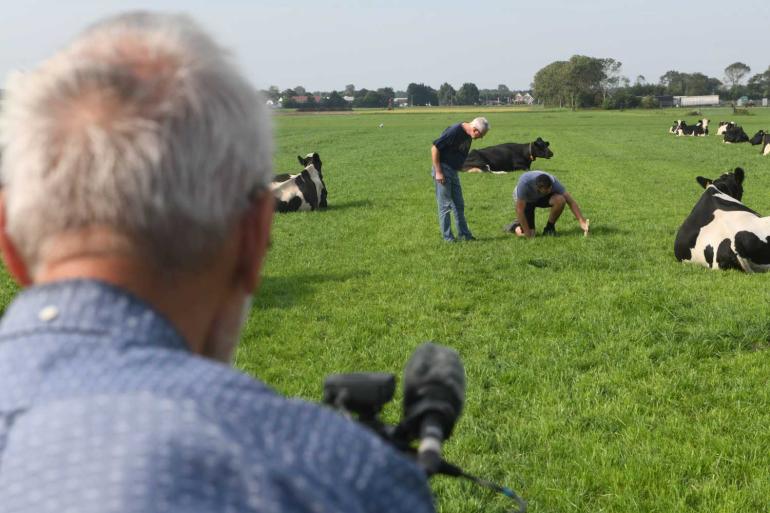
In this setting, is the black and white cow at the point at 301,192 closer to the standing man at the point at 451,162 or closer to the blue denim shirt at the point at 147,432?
the standing man at the point at 451,162

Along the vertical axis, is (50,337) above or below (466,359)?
above

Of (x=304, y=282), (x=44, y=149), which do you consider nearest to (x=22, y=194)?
(x=44, y=149)

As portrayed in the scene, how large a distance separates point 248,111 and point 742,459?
451 cm

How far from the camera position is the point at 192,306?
1396 millimetres

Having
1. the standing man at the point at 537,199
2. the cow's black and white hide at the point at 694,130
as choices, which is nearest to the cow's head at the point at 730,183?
the standing man at the point at 537,199

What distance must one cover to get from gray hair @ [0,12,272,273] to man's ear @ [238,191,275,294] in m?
0.04

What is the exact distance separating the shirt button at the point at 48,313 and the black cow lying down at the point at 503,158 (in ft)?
77.3

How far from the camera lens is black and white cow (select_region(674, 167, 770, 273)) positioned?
32.0 feet

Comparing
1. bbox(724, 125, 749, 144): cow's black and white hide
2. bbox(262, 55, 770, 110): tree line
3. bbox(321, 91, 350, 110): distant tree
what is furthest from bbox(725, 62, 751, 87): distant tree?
bbox(724, 125, 749, 144): cow's black and white hide

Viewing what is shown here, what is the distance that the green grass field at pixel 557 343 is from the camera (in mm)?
4914

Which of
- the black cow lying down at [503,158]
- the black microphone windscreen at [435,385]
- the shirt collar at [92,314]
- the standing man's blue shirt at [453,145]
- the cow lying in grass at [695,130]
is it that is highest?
the shirt collar at [92,314]

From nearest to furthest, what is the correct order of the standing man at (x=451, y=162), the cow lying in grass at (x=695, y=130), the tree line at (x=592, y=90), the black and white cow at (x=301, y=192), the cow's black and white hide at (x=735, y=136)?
the standing man at (x=451, y=162)
the black and white cow at (x=301, y=192)
the cow's black and white hide at (x=735, y=136)
the cow lying in grass at (x=695, y=130)
the tree line at (x=592, y=90)

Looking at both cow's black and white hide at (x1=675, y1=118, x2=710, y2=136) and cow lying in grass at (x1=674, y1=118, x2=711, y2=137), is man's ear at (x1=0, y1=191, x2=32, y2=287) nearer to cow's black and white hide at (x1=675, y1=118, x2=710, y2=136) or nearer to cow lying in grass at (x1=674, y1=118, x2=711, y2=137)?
cow lying in grass at (x1=674, y1=118, x2=711, y2=137)

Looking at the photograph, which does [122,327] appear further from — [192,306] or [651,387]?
[651,387]
